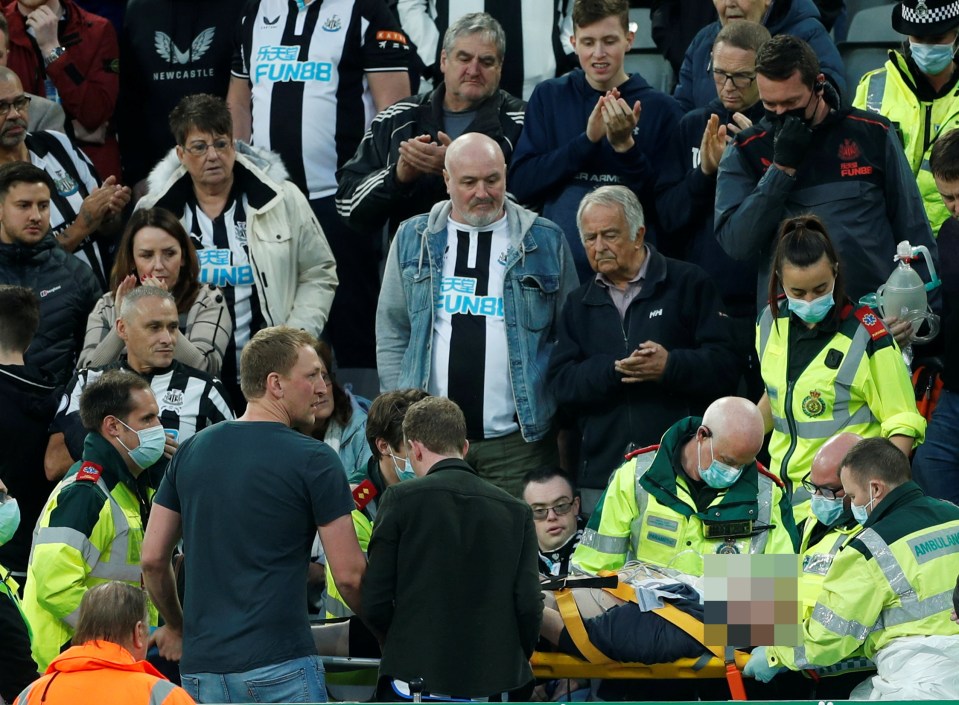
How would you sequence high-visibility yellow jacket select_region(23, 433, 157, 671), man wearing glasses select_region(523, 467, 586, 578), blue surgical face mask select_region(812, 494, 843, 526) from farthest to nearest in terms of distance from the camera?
man wearing glasses select_region(523, 467, 586, 578) < blue surgical face mask select_region(812, 494, 843, 526) < high-visibility yellow jacket select_region(23, 433, 157, 671)

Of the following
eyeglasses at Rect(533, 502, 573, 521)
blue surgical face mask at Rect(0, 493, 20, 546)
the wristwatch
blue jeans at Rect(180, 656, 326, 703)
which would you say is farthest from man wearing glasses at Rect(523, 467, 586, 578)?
the wristwatch

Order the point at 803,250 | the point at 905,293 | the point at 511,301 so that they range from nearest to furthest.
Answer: the point at 803,250
the point at 905,293
the point at 511,301

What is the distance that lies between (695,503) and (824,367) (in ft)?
2.85

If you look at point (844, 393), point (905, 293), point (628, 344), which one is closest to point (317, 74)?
point (628, 344)

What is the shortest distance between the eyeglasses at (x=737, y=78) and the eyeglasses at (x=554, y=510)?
232 centimetres

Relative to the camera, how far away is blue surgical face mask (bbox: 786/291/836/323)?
7.17 meters

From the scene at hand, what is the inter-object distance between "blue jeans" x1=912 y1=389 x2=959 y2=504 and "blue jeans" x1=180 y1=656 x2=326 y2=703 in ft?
10.6

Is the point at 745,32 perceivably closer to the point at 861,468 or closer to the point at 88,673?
the point at 861,468

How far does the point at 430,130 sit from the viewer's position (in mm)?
8781

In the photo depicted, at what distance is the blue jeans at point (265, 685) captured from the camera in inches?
225

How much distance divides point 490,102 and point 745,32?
4.47 feet

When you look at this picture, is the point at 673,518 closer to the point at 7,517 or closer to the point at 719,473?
the point at 719,473

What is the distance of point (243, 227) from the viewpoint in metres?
8.70

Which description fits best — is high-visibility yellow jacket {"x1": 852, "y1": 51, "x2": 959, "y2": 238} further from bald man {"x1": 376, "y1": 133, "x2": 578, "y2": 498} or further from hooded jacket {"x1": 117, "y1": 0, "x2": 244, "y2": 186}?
hooded jacket {"x1": 117, "y1": 0, "x2": 244, "y2": 186}
